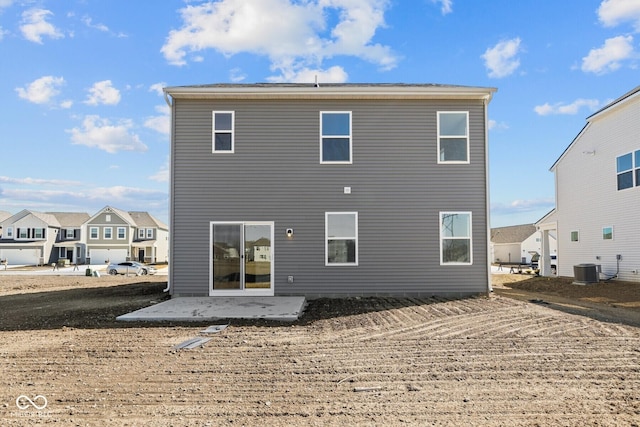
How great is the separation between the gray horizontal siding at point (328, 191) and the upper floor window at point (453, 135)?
17 cm

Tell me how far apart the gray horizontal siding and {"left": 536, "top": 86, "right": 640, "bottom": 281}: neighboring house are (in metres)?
7.17

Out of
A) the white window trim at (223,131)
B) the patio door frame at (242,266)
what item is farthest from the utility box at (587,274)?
the white window trim at (223,131)

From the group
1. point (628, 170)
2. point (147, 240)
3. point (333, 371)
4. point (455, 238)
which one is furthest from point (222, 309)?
point (147, 240)

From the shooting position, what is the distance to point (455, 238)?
1031cm

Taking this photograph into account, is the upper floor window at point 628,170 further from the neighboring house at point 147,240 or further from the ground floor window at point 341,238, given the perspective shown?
the neighboring house at point 147,240

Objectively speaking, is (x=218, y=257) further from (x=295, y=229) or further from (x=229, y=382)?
(x=229, y=382)

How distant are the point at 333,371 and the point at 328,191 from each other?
251 inches

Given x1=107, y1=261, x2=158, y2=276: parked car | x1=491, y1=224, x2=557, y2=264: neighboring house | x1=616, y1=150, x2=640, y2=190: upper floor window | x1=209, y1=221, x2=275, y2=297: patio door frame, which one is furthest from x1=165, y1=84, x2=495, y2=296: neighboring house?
x1=491, y1=224, x2=557, y2=264: neighboring house

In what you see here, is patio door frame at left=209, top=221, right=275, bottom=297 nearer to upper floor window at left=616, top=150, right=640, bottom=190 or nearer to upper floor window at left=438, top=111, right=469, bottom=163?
upper floor window at left=438, top=111, right=469, bottom=163

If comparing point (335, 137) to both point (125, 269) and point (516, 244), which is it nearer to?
point (125, 269)

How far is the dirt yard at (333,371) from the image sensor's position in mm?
3314

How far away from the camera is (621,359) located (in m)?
4.81

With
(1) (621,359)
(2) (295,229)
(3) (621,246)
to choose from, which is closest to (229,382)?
(1) (621,359)

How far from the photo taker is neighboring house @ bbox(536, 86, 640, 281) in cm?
1329
